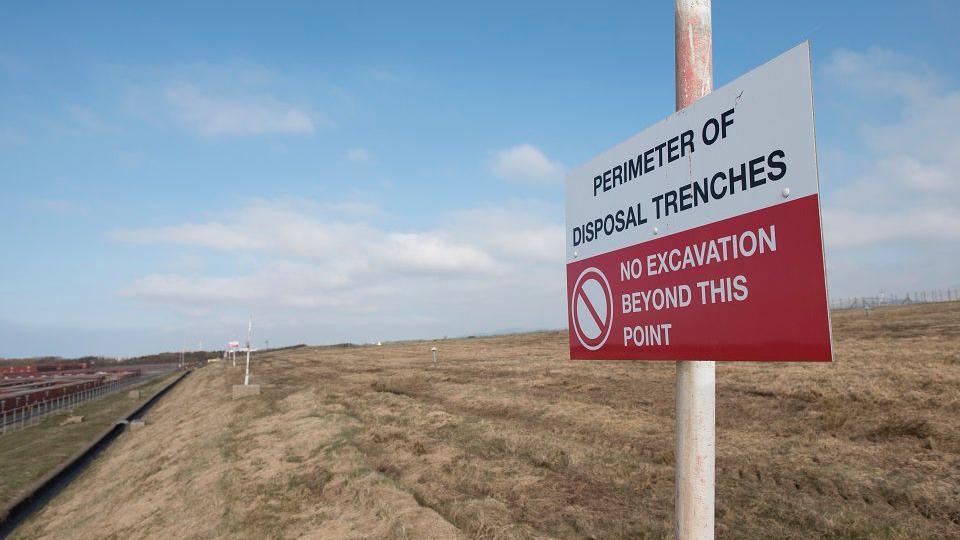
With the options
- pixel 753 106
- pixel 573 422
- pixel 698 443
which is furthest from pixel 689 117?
pixel 573 422

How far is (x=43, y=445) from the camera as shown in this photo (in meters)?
33.7

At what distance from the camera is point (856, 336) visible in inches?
1281

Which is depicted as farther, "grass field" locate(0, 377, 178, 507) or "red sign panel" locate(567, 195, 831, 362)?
"grass field" locate(0, 377, 178, 507)

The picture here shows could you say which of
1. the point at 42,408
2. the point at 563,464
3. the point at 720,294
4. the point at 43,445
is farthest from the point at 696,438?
the point at 42,408

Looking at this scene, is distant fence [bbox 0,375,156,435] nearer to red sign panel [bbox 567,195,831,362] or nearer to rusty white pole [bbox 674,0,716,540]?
red sign panel [bbox 567,195,831,362]

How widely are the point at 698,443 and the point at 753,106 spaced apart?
177 cm

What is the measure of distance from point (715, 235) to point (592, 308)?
1108mm

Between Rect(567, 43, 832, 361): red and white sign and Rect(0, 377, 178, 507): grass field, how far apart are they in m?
28.9

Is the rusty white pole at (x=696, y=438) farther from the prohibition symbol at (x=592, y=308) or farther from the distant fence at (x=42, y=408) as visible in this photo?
the distant fence at (x=42, y=408)

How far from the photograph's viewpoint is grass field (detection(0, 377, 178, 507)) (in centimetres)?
2623

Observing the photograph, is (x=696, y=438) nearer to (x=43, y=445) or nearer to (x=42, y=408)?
(x=43, y=445)

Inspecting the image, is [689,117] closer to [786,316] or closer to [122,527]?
[786,316]

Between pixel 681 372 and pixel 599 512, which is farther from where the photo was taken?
pixel 599 512

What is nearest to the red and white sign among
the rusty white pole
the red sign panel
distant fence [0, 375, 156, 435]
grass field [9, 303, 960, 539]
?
the red sign panel
